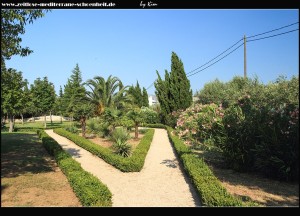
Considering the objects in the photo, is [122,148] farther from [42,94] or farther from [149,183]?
[42,94]

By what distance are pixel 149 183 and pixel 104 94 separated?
21653 mm

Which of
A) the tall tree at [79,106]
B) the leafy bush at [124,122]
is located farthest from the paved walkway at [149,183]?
the tall tree at [79,106]

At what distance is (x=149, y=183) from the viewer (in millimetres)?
9820

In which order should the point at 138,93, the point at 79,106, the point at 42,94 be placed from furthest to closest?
the point at 138,93
the point at 42,94
the point at 79,106

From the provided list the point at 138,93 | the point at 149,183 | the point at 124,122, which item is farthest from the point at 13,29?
the point at 138,93

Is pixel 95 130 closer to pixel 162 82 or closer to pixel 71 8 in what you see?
pixel 162 82

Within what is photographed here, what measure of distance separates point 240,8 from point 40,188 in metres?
6.95

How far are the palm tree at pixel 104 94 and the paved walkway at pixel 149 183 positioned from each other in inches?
625

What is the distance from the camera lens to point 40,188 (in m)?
7.89

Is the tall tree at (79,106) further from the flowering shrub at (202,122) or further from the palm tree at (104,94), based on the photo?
the flowering shrub at (202,122)

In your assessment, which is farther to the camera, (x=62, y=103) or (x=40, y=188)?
(x=62, y=103)

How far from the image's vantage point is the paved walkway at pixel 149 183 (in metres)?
7.88

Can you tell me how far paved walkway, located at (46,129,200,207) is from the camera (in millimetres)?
7875
